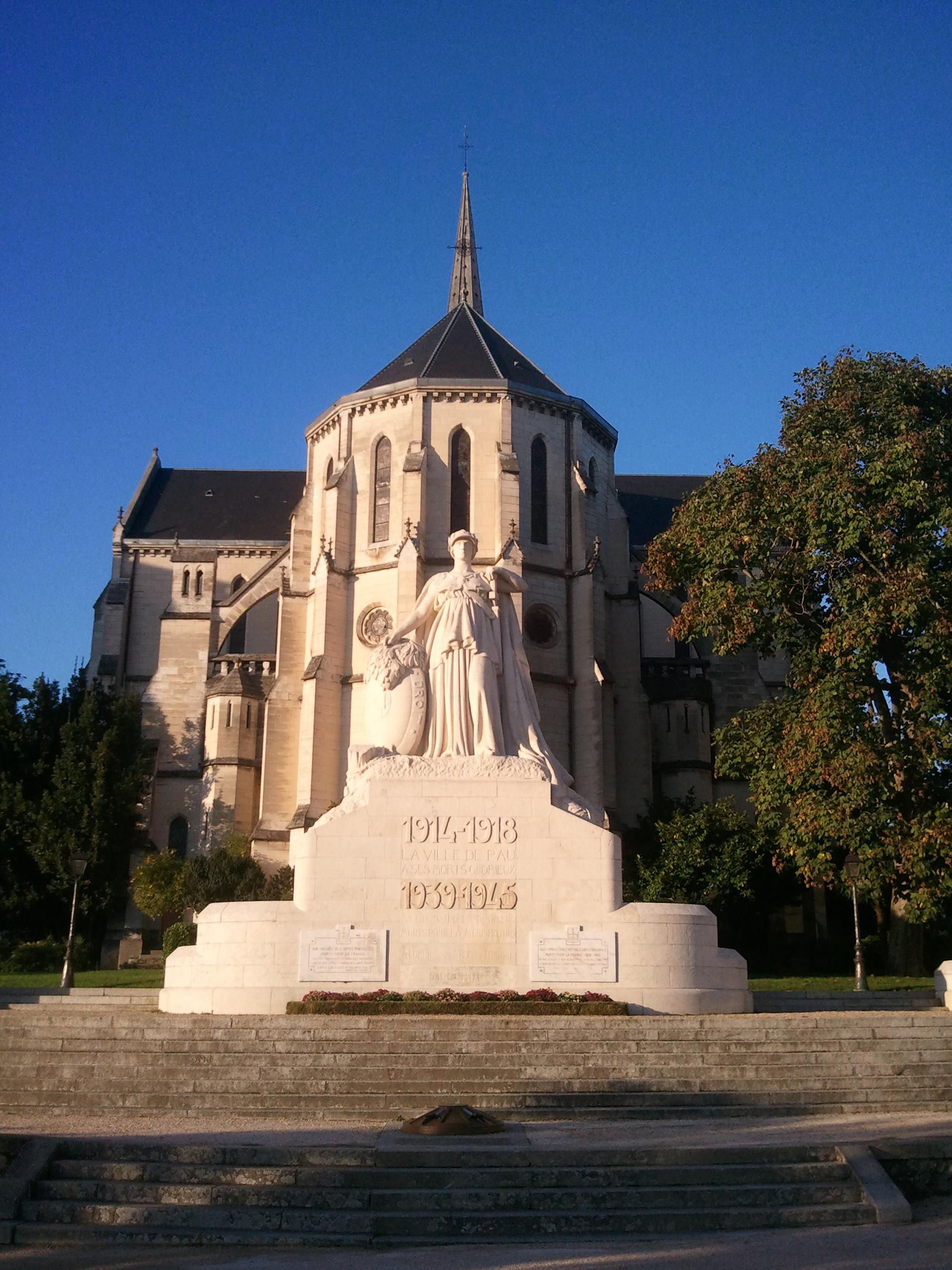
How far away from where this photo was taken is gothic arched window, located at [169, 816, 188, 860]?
48656mm

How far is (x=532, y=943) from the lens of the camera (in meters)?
19.2

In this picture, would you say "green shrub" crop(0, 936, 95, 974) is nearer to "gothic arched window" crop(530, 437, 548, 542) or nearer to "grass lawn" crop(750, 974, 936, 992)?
"grass lawn" crop(750, 974, 936, 992)

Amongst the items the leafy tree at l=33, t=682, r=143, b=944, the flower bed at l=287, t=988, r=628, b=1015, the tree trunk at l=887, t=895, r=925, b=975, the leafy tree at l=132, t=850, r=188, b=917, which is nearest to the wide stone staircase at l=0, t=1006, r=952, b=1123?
the flower bed at l=287, t=988, r=628, b=1015

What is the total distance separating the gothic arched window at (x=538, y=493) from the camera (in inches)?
1863

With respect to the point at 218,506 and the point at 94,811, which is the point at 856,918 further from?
the point at 218,506

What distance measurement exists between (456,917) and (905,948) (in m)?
14.2

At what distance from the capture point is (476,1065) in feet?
47.4

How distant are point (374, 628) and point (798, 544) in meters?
20.3

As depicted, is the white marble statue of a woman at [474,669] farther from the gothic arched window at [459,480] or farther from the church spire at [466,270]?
the church spire at [466,270]

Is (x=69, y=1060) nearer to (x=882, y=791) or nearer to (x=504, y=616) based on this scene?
(x=504, y=616)

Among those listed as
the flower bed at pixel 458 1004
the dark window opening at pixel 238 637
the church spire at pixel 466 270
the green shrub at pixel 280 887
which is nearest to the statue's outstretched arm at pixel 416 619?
the flower bed at pixel 458 1004

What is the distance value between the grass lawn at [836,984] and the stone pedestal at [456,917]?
21.7ft

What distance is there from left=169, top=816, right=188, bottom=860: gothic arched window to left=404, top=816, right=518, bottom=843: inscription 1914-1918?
30.8 metres

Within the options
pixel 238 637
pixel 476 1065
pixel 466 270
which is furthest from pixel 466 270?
pixel 476 1065
